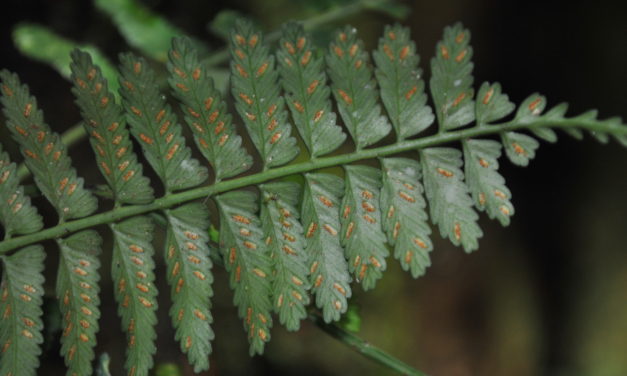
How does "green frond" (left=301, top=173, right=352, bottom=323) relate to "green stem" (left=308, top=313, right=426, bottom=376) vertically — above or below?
above

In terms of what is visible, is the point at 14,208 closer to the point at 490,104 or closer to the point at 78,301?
the point at 78,301

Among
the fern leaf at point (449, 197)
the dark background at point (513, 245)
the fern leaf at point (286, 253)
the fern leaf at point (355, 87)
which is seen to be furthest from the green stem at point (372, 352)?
the dark background at point (513, 245)

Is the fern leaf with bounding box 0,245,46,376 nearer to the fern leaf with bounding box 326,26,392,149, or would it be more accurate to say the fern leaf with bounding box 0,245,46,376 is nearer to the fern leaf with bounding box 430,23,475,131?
the fern leaf with bounding box 326,26,392,149

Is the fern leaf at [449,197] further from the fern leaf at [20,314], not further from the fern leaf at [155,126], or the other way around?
the fern leaf at [20,314]

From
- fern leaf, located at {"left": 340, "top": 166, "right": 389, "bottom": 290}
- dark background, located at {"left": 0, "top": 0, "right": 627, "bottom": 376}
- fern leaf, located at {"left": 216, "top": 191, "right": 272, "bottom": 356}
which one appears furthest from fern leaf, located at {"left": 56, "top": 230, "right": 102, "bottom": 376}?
dark background, located at {"left": 0, "top": 0, "right": 627, "bottom": 376}

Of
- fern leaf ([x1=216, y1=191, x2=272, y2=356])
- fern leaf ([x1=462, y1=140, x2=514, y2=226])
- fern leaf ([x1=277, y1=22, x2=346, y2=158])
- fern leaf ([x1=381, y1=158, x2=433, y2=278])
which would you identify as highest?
fern leaf ([x1=277, y1=22, x2=346, y2=158])
